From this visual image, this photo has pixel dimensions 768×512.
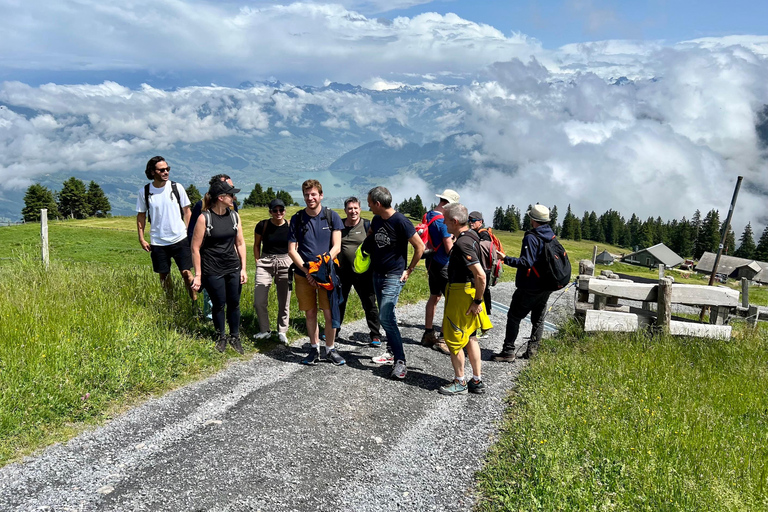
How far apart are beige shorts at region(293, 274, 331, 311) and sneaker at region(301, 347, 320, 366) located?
674mm

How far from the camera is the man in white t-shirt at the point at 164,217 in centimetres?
790

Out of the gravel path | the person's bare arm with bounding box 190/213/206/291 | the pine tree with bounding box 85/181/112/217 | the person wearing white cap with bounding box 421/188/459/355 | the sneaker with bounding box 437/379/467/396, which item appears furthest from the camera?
the pine tree with bounding box 85/181/112/217

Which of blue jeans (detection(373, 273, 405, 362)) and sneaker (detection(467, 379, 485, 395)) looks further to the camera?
blue jeans (detection(373, 273, 405, 362))

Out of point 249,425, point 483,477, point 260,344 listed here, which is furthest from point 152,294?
point 483,477

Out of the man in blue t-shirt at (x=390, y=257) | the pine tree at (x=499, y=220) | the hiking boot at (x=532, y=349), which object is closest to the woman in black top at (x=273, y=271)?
the man in blue t-shirt at (x=390, y=257)

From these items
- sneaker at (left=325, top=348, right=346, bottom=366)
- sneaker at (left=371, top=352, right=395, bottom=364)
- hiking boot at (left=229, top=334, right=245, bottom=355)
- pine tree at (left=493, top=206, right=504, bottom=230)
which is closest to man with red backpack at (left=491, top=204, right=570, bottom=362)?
sneaker at (left=371, top=352, right=395, bottom=364)

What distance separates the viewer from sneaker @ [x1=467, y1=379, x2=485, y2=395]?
6.51 m

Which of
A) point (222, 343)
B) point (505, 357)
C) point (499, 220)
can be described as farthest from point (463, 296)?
point (499, 220)

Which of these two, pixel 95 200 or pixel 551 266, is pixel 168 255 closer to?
pixel 551 266

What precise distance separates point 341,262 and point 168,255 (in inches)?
115

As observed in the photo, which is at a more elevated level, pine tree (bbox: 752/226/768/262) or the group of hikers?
the group of hikers

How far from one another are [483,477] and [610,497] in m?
1.08

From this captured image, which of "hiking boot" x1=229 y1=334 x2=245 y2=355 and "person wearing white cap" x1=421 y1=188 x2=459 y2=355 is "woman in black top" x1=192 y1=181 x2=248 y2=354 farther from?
"person wearing white cap" x1=421 y1=188 x2=459 y2=355

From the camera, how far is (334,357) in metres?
7.32
